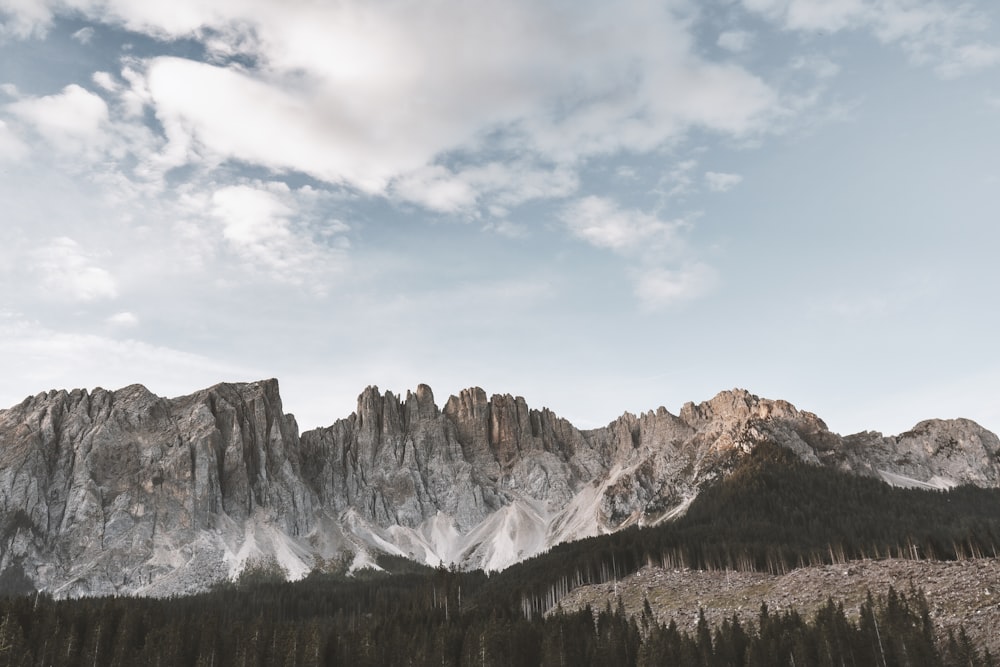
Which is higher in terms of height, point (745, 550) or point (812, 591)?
point (745, 550)

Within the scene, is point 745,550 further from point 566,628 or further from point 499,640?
point 499,640

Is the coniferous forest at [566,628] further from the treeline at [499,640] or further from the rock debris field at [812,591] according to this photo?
the rock debris field at [812,591]

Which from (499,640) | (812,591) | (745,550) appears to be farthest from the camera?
(745,550)

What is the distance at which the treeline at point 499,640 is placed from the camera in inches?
3693

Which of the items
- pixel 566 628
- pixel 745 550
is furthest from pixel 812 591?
pixel 566 628

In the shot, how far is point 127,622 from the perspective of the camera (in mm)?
126625

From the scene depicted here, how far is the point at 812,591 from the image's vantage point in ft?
398

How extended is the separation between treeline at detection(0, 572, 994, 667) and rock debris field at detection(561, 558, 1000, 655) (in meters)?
3.04

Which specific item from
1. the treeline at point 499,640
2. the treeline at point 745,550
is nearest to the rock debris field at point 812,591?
the treeline at point 499,640

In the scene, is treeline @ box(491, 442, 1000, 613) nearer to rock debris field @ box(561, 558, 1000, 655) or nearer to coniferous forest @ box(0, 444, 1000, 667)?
coniferous forest @ box(0, 444, 1000, 667)

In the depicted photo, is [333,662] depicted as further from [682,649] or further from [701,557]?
[701,557]

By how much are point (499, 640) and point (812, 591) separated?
2083 inches

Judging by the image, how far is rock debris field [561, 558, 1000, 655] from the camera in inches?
3851

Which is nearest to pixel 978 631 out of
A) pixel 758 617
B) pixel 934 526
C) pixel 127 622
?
pixel 758 617
